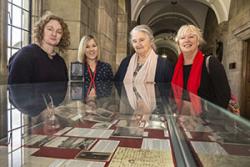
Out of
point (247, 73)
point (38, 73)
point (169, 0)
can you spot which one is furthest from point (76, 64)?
point (169, 0)

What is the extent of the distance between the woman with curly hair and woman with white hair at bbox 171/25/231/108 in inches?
38.6

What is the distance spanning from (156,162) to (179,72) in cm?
189

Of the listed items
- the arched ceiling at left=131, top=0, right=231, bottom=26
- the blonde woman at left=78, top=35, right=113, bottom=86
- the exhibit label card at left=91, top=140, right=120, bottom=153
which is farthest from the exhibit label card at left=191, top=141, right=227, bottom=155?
the arched ceiling at left=131, top=0, right=231, bottom=26

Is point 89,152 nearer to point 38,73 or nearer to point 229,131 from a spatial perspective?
point 229,131

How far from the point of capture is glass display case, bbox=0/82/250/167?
668 millimetres

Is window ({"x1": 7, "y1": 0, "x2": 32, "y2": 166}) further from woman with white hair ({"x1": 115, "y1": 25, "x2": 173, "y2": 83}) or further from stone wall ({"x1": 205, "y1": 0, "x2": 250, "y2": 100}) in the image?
stone wall ({"x1": 205, "y1": 0, "x2": 250, "y2": 100})

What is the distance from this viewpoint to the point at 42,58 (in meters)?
2.32

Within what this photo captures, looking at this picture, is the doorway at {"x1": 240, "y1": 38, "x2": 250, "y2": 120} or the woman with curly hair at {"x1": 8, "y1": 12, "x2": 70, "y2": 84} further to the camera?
the doorway at {"x1": 240, "y1": 38, "x2": 250, "y2": 120}

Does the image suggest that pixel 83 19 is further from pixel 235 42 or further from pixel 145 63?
pixel 235 42

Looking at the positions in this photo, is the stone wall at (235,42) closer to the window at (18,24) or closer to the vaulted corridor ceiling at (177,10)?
the vaulted corridor ceiling at (177,10)

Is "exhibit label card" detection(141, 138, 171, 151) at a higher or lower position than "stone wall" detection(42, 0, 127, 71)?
lower

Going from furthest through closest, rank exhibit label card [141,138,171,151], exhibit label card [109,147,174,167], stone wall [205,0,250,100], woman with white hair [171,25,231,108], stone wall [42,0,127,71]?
stone wall [205,0,250,100] → stone wall [42,0,127,71] → woman with white hair [171,25,231,108] → exhibit label card [141,138,171,151] → exhibit label card [109,147,174,167]

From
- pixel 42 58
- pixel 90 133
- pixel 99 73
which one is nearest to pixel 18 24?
pixel 99 73

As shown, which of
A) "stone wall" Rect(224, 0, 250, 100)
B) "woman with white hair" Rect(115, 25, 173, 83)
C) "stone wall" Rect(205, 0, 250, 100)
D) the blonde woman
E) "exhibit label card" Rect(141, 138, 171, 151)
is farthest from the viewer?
"stone wall" Rect(205, 0, 250, 100)
